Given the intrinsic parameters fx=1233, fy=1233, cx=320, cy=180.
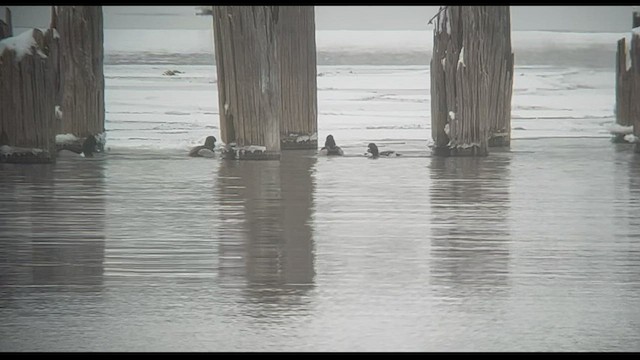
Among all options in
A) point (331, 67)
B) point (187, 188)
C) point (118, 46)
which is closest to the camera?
point (187, 188)

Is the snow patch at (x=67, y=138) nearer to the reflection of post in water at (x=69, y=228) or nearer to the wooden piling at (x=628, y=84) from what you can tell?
the reflection of post in water at (x=69, y=228)

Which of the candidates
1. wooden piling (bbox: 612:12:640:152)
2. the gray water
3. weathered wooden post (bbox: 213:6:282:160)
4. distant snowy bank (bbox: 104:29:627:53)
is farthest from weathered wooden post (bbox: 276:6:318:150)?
distant snowy bank (bbox: 104:29:627:53)

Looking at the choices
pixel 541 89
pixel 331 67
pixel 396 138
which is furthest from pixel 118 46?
pixel 396 138

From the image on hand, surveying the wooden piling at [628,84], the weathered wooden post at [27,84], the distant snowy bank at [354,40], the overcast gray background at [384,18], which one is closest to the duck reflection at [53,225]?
the weathered wooden post at [27,84]

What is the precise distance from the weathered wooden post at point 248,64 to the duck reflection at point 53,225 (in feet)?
2.73

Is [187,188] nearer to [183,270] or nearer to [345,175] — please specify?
[345,175]

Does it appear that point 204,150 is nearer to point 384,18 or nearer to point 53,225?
point 53,225

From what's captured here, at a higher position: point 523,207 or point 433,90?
point 433,90

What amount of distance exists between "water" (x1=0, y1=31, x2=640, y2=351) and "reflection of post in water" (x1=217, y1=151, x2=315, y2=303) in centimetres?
1

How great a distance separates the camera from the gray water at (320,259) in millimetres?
2961

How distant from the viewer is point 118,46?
17.8m

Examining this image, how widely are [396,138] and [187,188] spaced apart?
132 inches

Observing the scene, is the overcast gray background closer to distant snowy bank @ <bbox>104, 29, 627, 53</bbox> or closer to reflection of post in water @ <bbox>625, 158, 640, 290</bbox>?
distant snowy bank @ <bbox>104, 29, 627, 53</bbox>

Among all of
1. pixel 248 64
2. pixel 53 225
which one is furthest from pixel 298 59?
pixel 53 225
